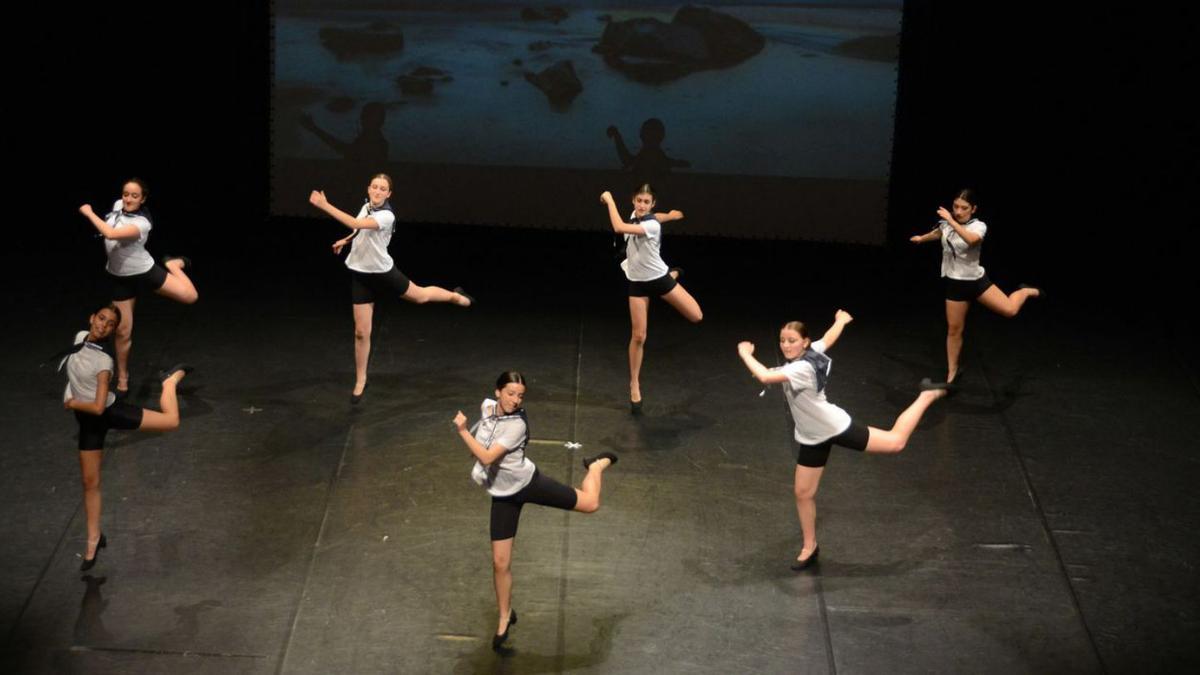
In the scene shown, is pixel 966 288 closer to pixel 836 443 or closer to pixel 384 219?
pixel 836 443

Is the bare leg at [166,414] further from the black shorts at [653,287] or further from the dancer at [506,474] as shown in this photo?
the black shorts at [653,287]

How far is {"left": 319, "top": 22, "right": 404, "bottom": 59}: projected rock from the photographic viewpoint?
421 inches

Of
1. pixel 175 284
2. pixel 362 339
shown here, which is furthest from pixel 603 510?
pixel 175 284

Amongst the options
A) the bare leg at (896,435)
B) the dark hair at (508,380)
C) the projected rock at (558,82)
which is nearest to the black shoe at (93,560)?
the dark hair at (508,380)

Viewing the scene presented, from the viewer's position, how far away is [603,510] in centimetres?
675

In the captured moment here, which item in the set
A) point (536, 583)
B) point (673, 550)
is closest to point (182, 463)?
point (536, 583)

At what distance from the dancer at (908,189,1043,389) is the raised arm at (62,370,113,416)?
422 centimetres

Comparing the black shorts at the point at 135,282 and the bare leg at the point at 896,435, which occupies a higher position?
the black shorts at the point at 135,282

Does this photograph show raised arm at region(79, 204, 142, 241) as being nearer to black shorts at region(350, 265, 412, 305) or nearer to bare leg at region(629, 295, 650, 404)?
black shorts at region(350, 265, 412, 305)

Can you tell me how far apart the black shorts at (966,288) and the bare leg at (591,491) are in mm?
2955

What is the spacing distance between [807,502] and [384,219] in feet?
8.96

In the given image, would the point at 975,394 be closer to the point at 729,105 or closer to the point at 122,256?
the point at 729,105

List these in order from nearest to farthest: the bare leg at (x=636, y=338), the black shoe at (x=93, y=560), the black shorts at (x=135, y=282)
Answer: the black shoe at (x=93, y=560) → the black shorts at (x=135, y=282) → the bare leg at (x=636, y=338)

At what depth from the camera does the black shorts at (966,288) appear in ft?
25.9
